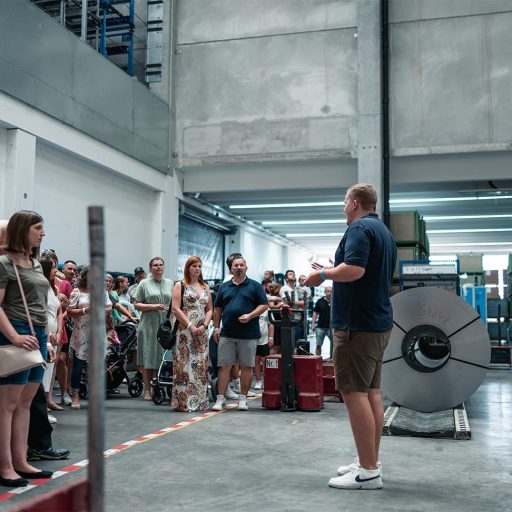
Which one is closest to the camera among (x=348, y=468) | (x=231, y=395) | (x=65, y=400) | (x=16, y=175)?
(x=348, y=468)

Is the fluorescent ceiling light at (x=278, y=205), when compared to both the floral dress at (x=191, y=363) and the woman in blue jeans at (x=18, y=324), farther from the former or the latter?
the woman in blue jeans at (x=18, y=324)

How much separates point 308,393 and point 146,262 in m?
6.20

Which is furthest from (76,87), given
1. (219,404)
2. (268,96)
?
(219,404)

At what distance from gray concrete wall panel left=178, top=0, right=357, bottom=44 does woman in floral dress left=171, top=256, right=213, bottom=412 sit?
22.9 ft

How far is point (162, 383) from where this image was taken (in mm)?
6516

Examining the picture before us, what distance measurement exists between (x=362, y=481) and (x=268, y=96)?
9.33 meters

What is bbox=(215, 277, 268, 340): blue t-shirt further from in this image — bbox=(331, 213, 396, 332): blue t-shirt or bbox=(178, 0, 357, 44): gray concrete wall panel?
bbox=(178, 0, 357, 44): gray concrete wall panel

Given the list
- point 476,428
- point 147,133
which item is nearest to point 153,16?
point 147,133

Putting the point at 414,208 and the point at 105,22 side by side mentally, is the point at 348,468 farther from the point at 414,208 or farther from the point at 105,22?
the point at 414,208

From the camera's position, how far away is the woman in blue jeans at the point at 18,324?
3.29 m

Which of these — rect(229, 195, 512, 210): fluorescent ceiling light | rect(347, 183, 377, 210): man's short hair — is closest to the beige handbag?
rect(347, 183, 377, 210): man's short hair

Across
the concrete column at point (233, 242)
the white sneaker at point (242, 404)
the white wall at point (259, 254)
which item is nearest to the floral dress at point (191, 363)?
the white sneaker at point (242, 404)

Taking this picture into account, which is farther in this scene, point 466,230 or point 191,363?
point 466,230

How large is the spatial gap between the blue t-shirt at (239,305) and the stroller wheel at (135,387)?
1.45 m
